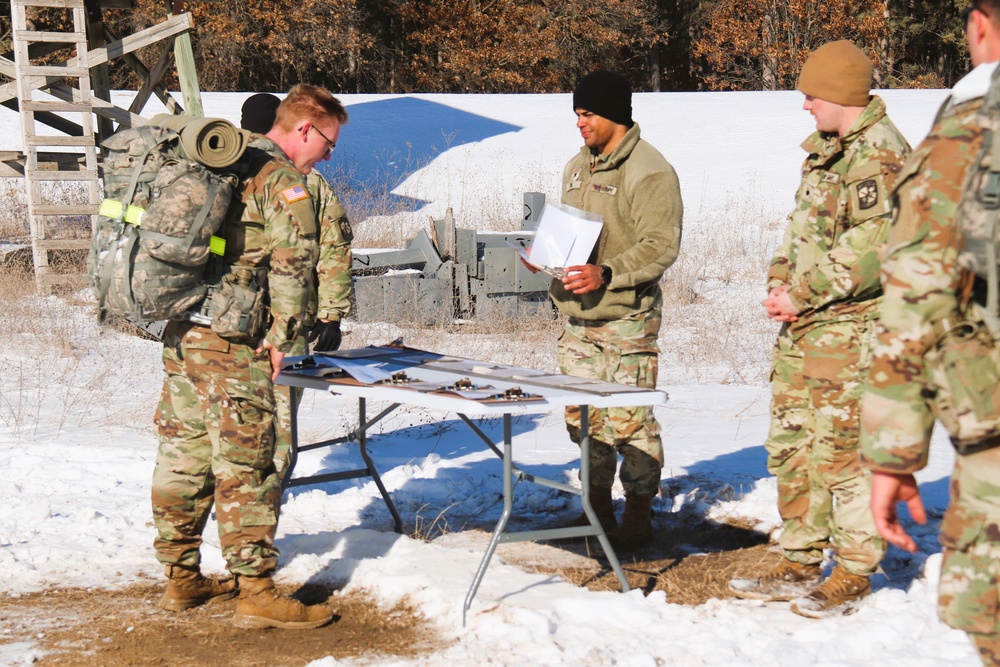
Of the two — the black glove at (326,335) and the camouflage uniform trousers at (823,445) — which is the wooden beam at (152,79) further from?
the camouflage uniform trousers at (823,445)

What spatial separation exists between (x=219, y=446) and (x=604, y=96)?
7.61 ft

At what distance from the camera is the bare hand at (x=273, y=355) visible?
14.8 feet

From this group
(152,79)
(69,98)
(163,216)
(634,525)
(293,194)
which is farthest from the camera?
(152,79)

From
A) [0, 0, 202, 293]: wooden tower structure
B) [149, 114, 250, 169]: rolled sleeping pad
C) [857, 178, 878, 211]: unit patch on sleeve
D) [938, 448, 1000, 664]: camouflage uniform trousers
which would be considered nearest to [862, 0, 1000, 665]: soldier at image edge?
[938, 448, 1000, 664]: camouflage uniform trousers

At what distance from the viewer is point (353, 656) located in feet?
14.2

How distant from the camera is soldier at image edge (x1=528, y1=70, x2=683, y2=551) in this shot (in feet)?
17.8

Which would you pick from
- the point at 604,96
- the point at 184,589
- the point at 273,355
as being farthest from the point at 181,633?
the point at 604,96

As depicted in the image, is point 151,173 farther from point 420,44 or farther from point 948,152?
point 420,44

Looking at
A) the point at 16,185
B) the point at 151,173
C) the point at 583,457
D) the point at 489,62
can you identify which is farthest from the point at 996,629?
the point at 489,62

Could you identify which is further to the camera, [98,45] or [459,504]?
[98,45]

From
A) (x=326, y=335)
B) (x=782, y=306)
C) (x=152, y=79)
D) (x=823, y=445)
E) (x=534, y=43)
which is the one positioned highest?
(x=534, y=43)

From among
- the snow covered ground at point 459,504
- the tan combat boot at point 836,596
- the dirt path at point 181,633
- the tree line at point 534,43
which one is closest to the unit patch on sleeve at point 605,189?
the snow covered ground at point 459,504

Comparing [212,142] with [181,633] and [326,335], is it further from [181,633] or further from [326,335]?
[181,633]

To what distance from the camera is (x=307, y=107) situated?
508 centimetres
